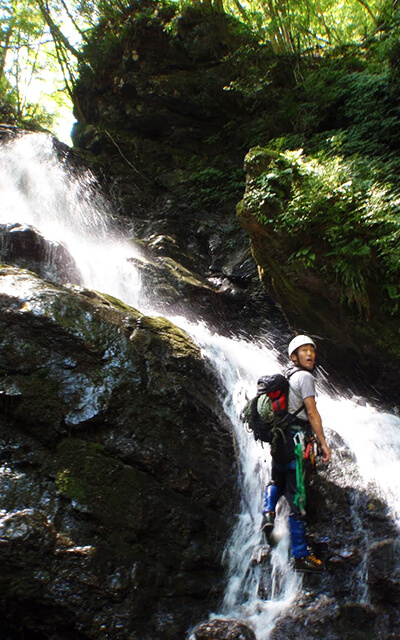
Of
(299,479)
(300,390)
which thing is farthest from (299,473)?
(300,390)

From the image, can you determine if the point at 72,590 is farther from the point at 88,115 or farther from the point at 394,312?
the point at 88,115

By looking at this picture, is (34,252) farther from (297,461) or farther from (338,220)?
(297,461)

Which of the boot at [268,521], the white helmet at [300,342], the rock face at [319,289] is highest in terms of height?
the rock face at [319,289]

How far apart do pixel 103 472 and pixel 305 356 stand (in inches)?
94.9

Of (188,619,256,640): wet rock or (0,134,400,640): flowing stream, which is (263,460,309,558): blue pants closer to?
(0,134,400,640): flowing stream

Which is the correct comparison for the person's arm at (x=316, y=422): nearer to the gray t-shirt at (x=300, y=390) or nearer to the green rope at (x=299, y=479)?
the gray t-shirt at (x=300, y=390)

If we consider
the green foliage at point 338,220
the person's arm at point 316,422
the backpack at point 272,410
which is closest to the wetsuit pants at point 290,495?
the backpack at point 272,410

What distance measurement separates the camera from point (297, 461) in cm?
401

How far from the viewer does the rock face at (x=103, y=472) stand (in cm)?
346

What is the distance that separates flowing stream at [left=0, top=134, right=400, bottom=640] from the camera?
4.07 metres

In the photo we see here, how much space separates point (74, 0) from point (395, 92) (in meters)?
15.1

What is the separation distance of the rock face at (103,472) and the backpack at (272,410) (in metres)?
0.91

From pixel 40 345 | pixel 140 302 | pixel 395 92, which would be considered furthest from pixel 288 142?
pixel 40 345

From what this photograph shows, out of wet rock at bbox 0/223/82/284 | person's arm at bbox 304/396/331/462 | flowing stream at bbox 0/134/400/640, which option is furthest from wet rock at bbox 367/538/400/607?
wet rock at bbox 0/223/82/284
